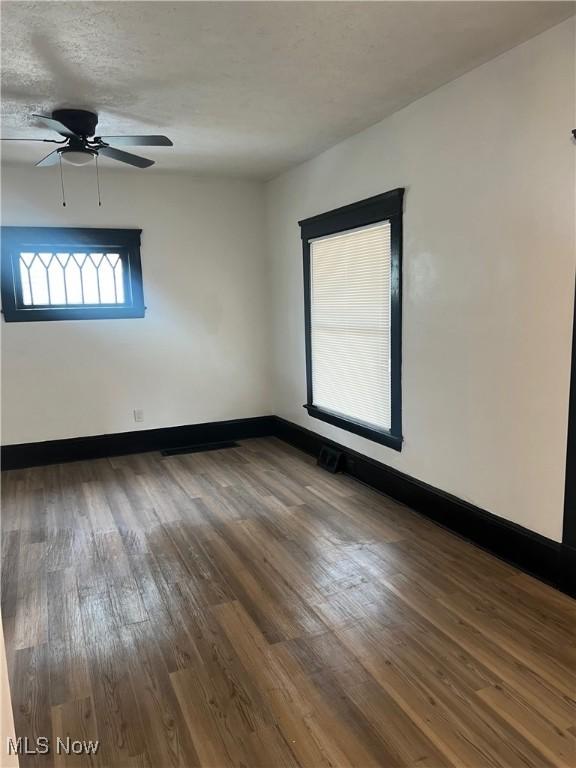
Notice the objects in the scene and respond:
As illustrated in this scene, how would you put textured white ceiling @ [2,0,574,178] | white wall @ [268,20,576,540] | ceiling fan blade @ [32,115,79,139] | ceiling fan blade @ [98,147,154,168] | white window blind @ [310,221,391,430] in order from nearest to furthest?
1. textured white ceiling @ [2,0,574,178]
2. white wall @ [268,20,576,540]
3. ceiling fan blade @ [32,115,79,139]
4. ceiling fan blade @ [98,147,154,168]
5. white window blind @ [310,221,391,430]

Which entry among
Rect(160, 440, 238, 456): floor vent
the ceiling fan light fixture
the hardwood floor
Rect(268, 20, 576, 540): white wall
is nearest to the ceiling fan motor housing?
the ceiling fan light fixture

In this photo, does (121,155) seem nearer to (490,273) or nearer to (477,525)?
(490,273)

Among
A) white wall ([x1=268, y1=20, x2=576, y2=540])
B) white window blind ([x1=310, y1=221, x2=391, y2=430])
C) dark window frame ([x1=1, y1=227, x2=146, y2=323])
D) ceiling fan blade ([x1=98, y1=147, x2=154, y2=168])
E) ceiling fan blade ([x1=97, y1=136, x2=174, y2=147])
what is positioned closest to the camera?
white wall ([x1=268, y1=20, x2=576, y2=540])

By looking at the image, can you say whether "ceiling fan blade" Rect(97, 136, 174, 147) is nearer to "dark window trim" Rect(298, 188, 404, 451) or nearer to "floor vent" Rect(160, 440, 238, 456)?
"dark window trim" Rect(298, 188, 404, 451)

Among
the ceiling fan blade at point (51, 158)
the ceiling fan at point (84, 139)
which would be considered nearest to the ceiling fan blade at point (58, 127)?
the ceiling fan at point (84, 139)

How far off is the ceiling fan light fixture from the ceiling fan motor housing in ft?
0.40

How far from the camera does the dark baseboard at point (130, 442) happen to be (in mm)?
4906

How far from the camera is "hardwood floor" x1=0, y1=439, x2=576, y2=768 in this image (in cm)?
178

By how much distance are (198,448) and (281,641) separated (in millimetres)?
3307

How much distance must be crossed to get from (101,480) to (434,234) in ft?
10.9

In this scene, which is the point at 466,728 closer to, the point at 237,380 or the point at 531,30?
the point at 531,30

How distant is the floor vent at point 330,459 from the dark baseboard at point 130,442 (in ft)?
4.26

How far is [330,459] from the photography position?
457 centimetres

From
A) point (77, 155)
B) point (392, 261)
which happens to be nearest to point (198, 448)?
point (392, 261)
